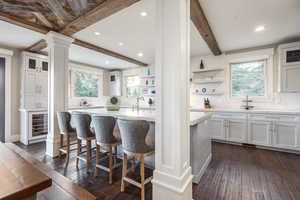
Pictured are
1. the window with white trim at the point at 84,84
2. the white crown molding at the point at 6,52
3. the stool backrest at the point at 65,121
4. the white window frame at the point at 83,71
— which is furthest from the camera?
the window with white trim at the point at 84,84

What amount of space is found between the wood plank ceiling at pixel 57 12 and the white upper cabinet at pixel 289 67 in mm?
3677

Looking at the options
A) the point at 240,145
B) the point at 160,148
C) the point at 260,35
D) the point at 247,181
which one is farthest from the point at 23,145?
the point at 260,35

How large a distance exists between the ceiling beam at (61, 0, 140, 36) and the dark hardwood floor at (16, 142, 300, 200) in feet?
8.22

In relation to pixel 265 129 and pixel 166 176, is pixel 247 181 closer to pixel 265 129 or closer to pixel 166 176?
pixel 166 176

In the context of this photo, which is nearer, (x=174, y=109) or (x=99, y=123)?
(x=174, y=109)

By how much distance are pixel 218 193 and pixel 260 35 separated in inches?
Result: 133

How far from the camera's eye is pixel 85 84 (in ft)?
18.0

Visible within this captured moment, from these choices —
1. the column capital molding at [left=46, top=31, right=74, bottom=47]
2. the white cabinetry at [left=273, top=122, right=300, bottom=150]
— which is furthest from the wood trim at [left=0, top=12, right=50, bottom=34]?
the white cabinetry at [left=273, top=122, right=300, bottom=150]

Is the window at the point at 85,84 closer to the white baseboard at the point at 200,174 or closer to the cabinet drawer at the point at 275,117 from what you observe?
the white baseboard at the point at 200,174

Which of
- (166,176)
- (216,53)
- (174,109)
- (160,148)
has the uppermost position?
(216,53)

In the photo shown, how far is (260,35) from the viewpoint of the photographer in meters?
3.15

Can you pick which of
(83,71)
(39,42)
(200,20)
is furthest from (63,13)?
(83,71)

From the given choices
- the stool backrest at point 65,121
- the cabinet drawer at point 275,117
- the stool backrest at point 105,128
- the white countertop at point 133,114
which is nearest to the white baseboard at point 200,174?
the white countertop at point 133,114

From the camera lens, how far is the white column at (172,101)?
1374mm
